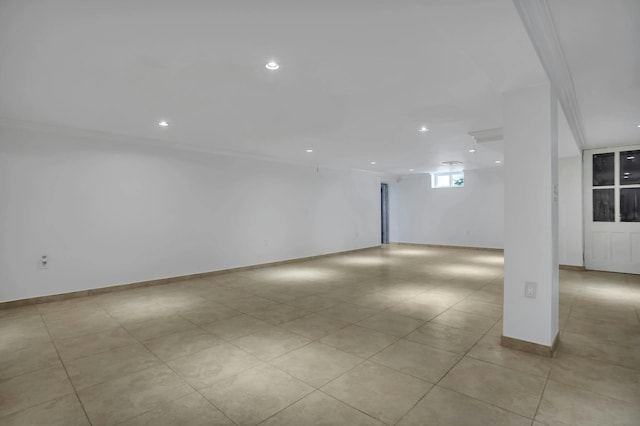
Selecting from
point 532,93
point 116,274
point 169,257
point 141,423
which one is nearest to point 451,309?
point 532,93

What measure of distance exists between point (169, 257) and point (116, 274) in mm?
918

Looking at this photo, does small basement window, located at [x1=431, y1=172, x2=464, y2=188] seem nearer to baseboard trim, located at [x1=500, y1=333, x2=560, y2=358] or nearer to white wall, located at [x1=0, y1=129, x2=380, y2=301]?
white wall, located at [x1=0, y1=129, x2=380, y2=301]

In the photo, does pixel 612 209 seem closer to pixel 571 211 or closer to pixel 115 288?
pixel 571 211

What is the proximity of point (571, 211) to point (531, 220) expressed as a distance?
17.8 ft

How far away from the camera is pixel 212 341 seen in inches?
132

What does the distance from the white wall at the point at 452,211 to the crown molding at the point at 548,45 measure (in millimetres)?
6922

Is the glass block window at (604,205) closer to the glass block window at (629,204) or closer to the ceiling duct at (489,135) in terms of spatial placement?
the glass block window at (629,204)

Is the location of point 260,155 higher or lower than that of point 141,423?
higher

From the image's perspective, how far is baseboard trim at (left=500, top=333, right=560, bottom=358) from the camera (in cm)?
294

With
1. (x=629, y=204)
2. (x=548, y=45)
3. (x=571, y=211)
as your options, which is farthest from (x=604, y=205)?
(x=548, y=45)

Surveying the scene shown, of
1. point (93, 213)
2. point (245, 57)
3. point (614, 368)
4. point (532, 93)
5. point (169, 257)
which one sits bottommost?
point (614, 368)

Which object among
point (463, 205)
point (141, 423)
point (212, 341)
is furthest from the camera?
point (463, 205)

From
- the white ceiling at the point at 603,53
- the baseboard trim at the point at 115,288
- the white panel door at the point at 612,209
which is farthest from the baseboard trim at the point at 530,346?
the baseboard trim at the point at 115,288

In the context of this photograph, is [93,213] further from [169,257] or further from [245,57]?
[245,57]
